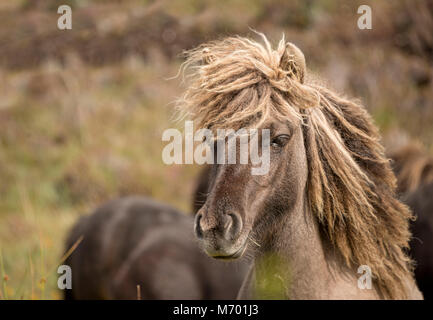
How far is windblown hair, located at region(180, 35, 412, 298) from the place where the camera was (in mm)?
2869

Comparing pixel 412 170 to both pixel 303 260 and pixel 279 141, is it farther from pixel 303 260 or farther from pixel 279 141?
pixel 279 141

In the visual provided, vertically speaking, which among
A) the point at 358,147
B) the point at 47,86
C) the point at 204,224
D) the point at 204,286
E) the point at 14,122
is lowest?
the point at 204,286

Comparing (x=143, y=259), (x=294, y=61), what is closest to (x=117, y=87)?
(x=143, y=259)

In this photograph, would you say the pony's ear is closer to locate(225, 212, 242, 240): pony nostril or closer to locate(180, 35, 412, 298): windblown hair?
locate(180, 35, 412, 298): windblown hair

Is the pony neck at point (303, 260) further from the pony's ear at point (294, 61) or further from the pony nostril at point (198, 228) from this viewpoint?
the pony's ear at point (294, 61)

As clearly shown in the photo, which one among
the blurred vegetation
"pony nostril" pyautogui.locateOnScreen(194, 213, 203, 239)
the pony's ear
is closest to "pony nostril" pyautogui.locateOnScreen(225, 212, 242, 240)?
"pony nostril" pyautogui.locateOnScreen(194, 213, 203, 239)

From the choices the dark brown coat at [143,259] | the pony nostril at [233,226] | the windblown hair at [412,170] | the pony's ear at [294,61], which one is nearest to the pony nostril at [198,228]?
the pony nostril at [233,226]

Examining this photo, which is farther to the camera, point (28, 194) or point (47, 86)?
point (47, 86)

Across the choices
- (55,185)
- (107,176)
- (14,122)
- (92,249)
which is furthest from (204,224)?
(14,122)

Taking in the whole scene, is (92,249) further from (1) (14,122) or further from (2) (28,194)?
(1) (14,122)

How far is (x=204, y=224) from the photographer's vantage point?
2.54 meters

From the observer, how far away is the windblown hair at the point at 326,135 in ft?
9.41
